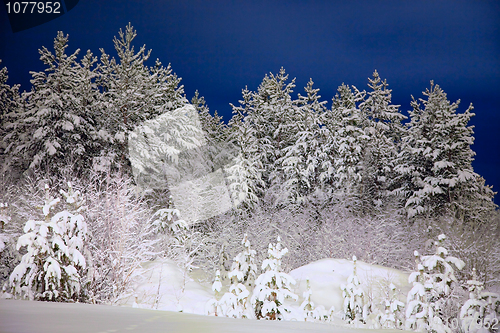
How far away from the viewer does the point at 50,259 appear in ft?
28.3

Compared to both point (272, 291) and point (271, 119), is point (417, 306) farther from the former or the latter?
point (271, 119)

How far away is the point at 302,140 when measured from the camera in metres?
28.8

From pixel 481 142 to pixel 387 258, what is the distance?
1205cm

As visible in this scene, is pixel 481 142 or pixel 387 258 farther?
pixel 481 142

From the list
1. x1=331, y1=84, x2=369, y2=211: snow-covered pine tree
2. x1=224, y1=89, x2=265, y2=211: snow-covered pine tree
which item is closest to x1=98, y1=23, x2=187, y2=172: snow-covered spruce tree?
x1=224, y1=89, x2=265, y2=211: snow-covered pine tree

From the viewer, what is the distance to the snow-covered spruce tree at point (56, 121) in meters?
22.0

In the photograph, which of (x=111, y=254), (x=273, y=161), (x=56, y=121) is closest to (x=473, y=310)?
(x=111, y=254)

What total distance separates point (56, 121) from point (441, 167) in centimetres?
2530

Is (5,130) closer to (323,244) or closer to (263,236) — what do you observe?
(263,236)

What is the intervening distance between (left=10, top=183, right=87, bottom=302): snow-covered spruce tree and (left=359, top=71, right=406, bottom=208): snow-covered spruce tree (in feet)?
75.0

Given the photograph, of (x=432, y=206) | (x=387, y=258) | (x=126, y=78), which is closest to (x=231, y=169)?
(x=126, y=78)

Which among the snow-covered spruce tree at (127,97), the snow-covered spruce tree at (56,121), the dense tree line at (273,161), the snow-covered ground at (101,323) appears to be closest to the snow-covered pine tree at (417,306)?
the snow-covered ground at (101,323)

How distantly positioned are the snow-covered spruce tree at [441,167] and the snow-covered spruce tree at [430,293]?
16.1m

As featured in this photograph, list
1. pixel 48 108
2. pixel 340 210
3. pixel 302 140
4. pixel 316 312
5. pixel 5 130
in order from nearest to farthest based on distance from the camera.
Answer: pixel 316 312 < pixel 48 108 < pixel 5 130 < pixel 340 210 < pixel 302 140
